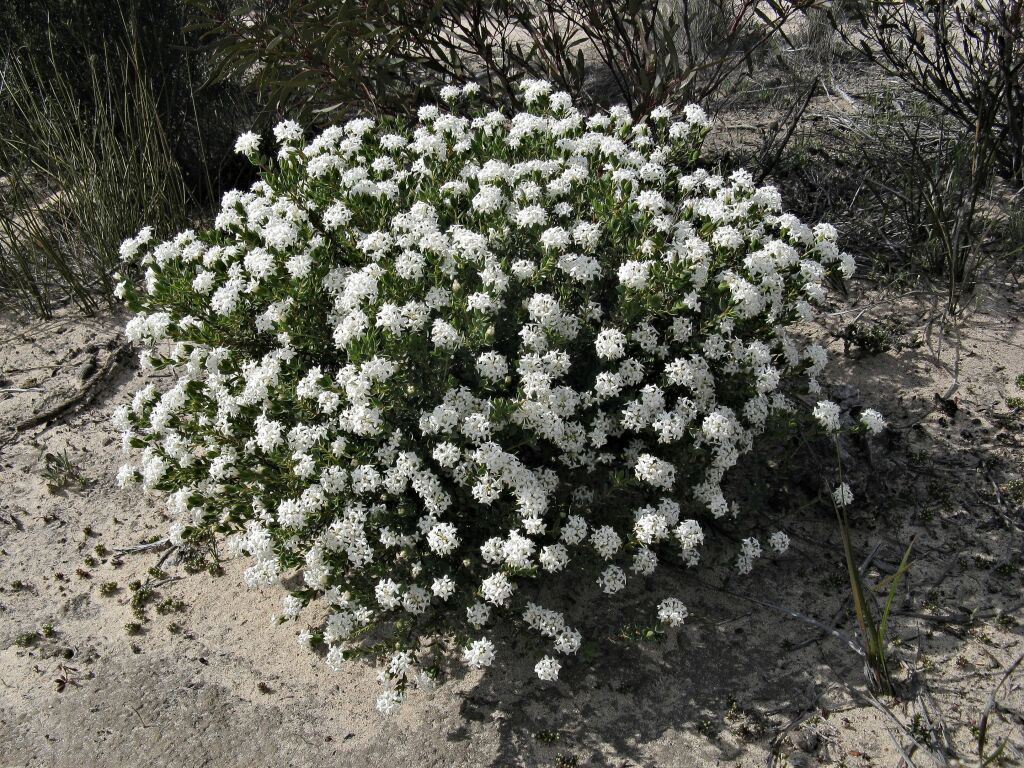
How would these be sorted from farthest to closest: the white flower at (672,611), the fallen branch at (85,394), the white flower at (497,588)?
1. the fallen branch at (85,394)
2. the white flower at (672,611)
3. the white flower at (497,588)

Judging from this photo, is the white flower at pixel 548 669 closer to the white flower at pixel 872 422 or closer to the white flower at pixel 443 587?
the white flower at pixel 443 587

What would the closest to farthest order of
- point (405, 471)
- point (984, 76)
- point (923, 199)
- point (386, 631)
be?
point (405, 471) → point (386, 631) → point (923, 199) → point (984, 76)

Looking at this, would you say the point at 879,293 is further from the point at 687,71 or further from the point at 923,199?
the point at 687,71

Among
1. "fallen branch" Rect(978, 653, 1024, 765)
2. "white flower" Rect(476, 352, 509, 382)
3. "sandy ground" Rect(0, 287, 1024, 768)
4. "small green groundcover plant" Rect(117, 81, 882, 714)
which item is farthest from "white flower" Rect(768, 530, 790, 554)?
"white flower" Rect(476, 352, 509, 382)

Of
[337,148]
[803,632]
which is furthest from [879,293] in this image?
[337,148]

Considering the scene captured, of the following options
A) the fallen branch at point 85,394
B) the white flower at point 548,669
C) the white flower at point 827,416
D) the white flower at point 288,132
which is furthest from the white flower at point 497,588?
the fallen branch at point 85,394

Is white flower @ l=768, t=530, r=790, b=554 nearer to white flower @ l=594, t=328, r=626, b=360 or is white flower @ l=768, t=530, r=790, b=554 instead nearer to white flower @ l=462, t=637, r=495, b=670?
white flower @ l=594, t=328, r=626, b=360
